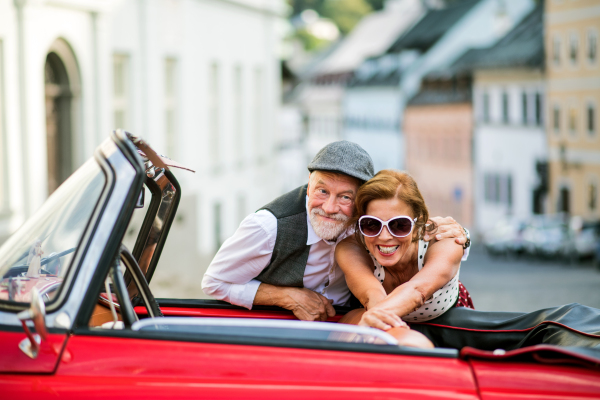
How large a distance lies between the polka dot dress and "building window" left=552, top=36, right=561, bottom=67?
1599 inches

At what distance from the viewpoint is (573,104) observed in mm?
40781

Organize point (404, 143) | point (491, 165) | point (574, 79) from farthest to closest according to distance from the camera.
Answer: point (404, 143)
point (491, 165)
point (574, 79)

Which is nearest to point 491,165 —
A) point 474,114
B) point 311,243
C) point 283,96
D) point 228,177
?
point 474,114

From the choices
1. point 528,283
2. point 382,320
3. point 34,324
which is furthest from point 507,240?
point 34,324

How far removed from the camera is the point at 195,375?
8.63 ft

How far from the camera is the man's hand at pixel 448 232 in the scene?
3.70m

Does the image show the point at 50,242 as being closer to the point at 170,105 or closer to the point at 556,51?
the point at 170,105

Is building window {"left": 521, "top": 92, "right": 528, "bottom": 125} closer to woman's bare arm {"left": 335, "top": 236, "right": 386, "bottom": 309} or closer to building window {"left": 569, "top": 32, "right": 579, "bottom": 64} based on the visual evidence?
building window {"left": 569, "top": 32, "right": 579, "bottom": 64}

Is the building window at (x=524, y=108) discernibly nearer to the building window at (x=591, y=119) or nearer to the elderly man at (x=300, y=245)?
the building window at (x=591, y=119)

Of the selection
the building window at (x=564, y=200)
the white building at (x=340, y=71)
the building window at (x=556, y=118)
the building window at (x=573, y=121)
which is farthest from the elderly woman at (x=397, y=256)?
the white building at (x=340, y=71)

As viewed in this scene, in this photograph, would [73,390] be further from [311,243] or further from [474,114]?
[474,114]

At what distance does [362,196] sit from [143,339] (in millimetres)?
1233

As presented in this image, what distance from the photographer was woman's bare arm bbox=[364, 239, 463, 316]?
3406mm

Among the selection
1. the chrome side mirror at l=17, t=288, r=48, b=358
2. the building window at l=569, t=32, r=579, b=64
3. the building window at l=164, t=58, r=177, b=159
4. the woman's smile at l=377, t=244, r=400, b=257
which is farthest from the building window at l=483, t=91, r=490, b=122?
the chrome side mirror at l=17, t=288, r=48, b=358
